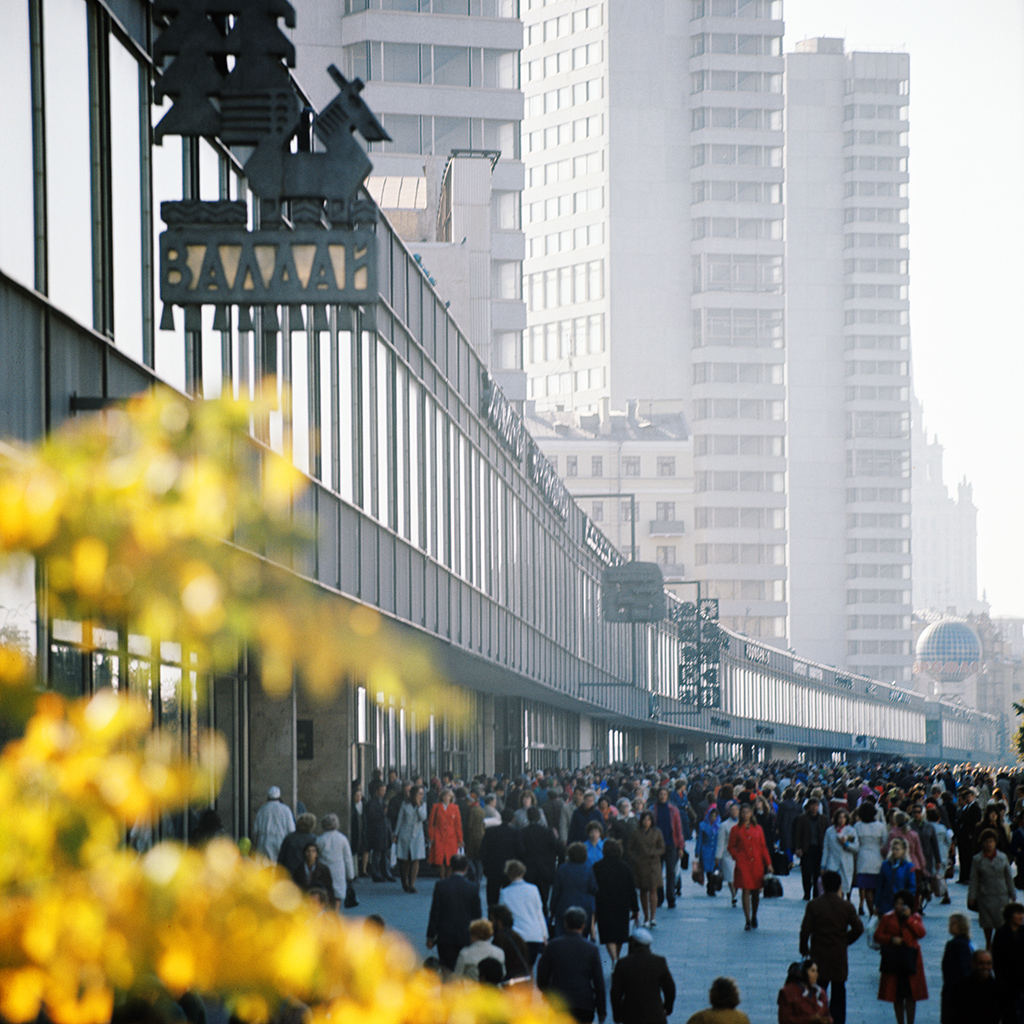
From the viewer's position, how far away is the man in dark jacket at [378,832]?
85.8 ft

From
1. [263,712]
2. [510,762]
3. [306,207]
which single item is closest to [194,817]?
[263,712]

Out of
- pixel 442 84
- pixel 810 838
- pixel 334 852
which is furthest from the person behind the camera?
pixel 442 84

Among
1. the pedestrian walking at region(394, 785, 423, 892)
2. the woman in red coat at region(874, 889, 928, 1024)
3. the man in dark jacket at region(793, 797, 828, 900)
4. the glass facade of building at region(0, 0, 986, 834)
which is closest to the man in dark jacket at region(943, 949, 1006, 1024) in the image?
the woman in red coat at region(874, 889, 928, 1024)

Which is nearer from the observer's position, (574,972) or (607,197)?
(574,972)

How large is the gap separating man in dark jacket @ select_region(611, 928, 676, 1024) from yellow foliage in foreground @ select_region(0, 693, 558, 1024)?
9.22 meters

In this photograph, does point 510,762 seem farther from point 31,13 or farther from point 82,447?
point 82,447

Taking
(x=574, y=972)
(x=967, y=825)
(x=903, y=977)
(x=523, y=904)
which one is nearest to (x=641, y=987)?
(x=574, y=972)

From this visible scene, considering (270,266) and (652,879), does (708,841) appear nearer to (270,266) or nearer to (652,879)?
(652,879)

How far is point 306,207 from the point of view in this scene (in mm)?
12750

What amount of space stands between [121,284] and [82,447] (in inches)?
477

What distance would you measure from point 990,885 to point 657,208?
16874cm

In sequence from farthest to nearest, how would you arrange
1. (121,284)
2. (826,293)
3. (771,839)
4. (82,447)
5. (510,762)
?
(826,293)
(510,762)
(771,839)
(121,284)
(82,447)

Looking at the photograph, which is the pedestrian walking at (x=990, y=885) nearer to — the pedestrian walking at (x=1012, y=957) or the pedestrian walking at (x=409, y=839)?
the pedestrian walking at (x=1012, y=957)

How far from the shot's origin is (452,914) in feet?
42.5
